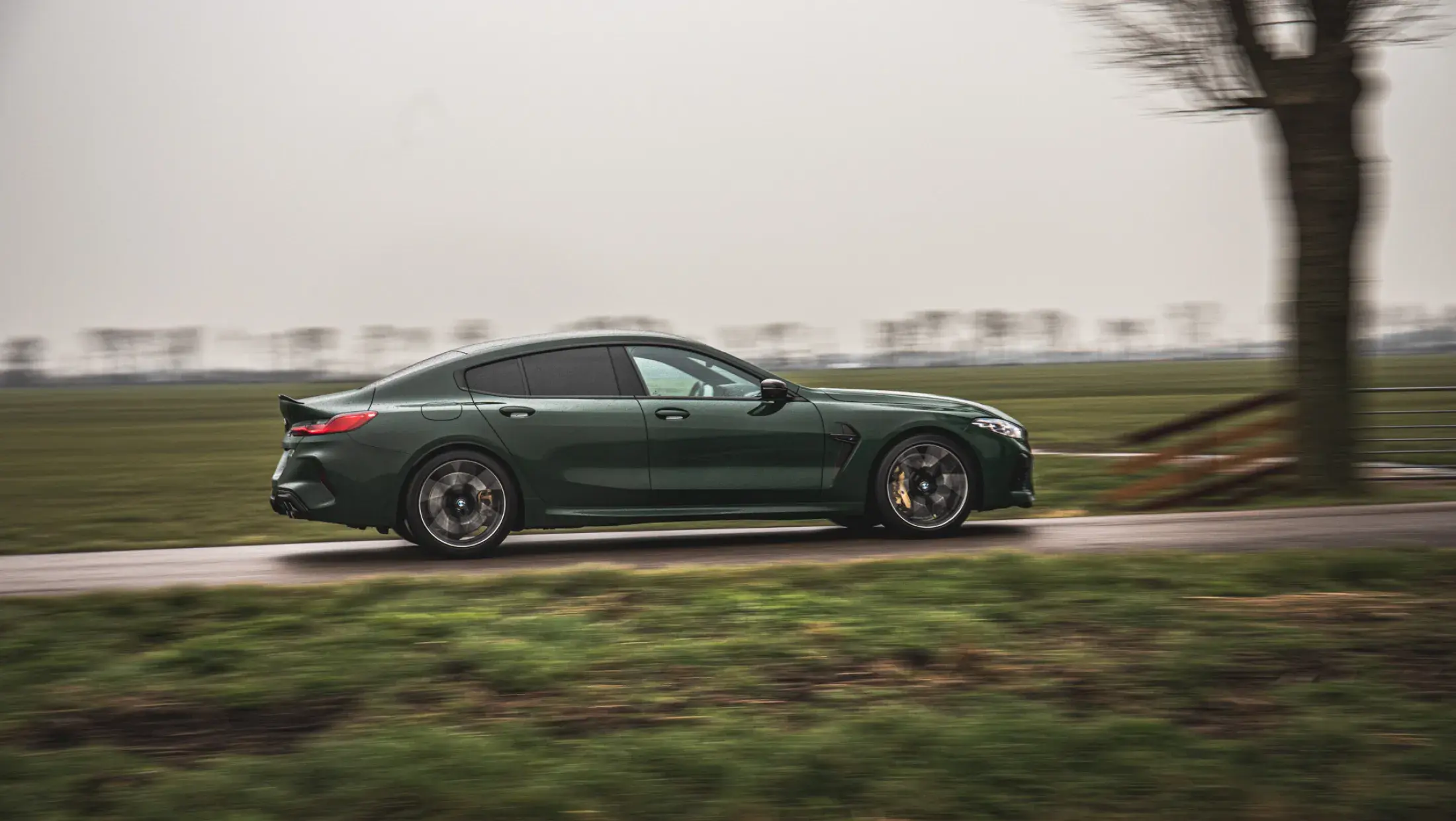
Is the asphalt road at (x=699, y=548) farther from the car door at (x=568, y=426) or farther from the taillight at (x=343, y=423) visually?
the taillight at (x=343, y=423)

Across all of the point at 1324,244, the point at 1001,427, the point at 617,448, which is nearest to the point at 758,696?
the point at 617,448

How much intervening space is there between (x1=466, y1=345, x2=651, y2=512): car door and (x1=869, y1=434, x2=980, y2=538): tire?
1.73 metres

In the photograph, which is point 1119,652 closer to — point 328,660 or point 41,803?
point 328,660

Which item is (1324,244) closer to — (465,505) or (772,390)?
(772,390)

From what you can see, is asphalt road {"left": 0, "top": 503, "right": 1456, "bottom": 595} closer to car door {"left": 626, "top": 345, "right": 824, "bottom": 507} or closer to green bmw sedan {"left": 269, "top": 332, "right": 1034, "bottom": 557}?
green bmw sedan {"left": 269, "top": 332, "right": 1034, "bottom": 557}

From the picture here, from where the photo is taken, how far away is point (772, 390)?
9.84 metres

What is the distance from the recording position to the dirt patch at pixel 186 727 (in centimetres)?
490

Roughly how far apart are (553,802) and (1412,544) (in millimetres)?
7218

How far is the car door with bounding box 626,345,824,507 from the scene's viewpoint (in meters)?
9.66

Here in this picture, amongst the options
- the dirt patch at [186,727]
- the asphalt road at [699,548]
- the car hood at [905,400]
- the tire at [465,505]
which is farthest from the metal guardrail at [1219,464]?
the dirt patch at [186,727]

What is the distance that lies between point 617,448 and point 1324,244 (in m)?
7.75

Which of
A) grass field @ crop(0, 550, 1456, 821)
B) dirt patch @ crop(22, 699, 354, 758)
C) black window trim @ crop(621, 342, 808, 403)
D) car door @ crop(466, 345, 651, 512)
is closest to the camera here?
grass field @ crop(0, 550, 1456, 821)

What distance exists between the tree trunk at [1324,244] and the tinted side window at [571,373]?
24.6 feet

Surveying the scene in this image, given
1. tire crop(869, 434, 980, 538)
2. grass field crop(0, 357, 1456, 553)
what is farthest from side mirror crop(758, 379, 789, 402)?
grass field crop(0, 357, 1456, 553)
